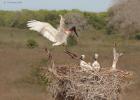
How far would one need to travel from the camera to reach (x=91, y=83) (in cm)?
1163

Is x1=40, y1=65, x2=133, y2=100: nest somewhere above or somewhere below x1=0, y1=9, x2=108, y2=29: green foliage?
above

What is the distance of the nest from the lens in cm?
1151

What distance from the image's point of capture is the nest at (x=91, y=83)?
37.8 ft

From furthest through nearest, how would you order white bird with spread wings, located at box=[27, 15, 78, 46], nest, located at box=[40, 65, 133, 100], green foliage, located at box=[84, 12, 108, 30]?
1. green foliage, located at box=[84, 12, 108, 30]
2. nest, located at box=[40, 65, 133, 100]
3. white bird with spread wings, located at box=[27, 15, 78, 46]

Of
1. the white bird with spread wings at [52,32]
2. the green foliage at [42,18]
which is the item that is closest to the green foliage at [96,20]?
the green foliage at [42,18]

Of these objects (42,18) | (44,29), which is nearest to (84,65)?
(44,29)

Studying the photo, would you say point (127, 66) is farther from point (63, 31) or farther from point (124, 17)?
point (124, 17)

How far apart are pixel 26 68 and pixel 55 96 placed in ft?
52.6

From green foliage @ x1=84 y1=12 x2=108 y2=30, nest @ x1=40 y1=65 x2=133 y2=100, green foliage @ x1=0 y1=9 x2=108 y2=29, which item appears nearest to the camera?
nest @ x1=40 y1=65 x2=133 y2=100

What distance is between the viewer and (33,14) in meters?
61.7

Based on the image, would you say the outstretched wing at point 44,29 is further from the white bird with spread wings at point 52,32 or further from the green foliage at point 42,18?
the green foliage at point 42,18

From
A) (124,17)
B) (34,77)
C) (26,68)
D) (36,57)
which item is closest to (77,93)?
(34,77)

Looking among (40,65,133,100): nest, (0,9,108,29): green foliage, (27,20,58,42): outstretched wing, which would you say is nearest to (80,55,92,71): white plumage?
(40,65,133,100): nest

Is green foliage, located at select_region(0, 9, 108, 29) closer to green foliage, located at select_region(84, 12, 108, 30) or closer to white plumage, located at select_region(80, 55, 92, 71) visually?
green foliage, located at select_region(84, 12, 108, 30)
